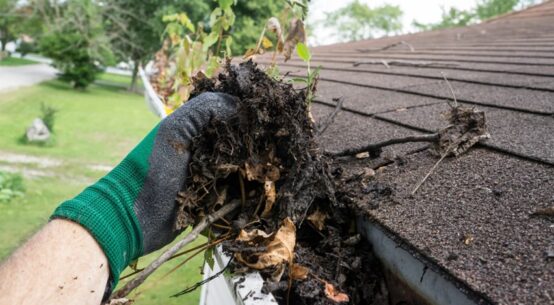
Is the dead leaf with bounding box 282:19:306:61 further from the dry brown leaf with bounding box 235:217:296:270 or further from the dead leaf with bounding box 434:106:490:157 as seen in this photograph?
the dry brown leaf with bounding box 235:217:296:270

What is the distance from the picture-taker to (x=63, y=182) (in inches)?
385

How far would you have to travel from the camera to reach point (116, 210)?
42.6 inches

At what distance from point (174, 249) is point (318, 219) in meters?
0.36

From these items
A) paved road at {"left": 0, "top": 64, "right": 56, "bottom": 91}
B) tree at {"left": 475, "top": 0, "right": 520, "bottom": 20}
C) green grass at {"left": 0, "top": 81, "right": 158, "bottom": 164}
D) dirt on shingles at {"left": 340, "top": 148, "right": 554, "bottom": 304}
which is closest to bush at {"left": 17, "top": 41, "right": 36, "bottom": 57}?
paved road at {"left": 0, "top": 64, "right": 56, "bottom": 91}

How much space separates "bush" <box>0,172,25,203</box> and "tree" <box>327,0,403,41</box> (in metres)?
36.4

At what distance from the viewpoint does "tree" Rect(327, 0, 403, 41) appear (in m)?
41.1

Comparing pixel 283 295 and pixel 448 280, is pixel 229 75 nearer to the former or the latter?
pixel 283 295

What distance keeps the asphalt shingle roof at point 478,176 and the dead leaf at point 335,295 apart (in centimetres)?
18

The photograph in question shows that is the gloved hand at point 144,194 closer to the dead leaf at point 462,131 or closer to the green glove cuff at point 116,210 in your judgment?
the green glove cuff at point 116,210

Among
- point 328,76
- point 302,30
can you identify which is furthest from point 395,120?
point 328,76

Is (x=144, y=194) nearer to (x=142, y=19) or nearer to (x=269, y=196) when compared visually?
(x=269, y=196)

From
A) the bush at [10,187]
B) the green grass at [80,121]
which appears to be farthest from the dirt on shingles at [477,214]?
the green grass at [80,121]

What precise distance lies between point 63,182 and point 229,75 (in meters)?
9.62

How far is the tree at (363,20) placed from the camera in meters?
41.1
